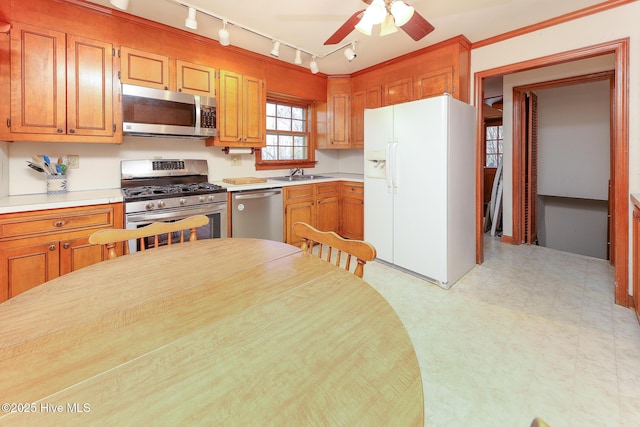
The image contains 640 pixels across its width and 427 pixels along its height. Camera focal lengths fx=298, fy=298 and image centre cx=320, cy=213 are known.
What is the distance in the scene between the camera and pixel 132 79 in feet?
8.43

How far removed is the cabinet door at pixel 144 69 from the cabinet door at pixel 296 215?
5.78 feet

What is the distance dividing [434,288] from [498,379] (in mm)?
1179

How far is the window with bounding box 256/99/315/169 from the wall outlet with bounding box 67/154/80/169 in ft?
6.12

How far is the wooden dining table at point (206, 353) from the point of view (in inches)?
19.7

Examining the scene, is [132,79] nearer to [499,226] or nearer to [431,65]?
[431,65]

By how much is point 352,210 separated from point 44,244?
3079 mm

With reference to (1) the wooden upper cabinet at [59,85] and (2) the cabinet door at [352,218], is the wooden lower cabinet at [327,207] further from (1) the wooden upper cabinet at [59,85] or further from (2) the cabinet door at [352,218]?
(1) the wooden upper cabinet at [59,85]

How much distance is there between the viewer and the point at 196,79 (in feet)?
9.68

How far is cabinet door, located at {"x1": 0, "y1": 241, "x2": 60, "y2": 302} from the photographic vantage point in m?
1.91

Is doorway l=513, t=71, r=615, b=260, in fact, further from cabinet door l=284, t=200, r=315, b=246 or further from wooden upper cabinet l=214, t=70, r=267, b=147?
wooden upper cabinet l=214, t=70, r=267, b=147

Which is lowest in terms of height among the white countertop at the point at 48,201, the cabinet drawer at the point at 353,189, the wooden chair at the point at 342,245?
the wooden chair at the point at 342,245

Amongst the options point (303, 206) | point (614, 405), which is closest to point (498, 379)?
point (614, 405)

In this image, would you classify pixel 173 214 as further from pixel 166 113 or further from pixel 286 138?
pixel 286 138

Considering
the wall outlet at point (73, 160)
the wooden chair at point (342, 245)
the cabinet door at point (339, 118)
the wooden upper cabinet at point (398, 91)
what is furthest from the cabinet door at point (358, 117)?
the wall outlet at point (73, 160)
